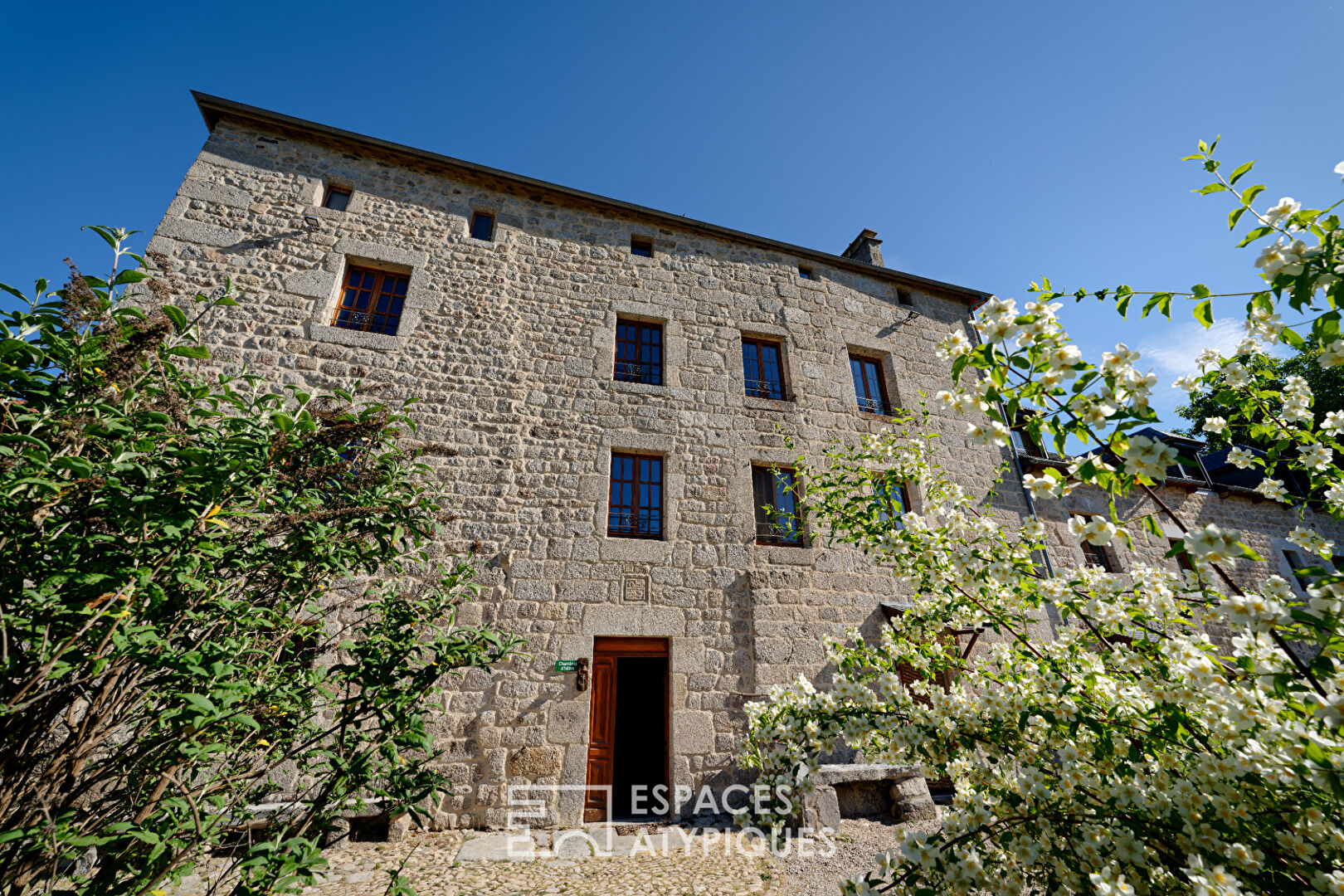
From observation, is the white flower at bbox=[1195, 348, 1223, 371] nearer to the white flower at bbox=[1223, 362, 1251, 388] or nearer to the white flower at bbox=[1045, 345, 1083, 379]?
the white flower at bbox=[1223, 362, 1251, 388]

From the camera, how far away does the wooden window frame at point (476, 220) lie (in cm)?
690

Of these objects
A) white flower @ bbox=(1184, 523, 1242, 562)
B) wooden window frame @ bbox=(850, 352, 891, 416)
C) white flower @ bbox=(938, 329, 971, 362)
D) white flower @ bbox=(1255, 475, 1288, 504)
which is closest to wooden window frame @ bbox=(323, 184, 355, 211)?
wooden window frame @ bbox=(850, 352, 891, 416)

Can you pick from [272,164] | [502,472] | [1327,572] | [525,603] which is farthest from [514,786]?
[272,164]

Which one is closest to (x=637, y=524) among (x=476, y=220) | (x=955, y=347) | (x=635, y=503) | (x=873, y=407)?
(x=635, y=503)

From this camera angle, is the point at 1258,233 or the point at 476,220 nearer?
the point at 1258,233

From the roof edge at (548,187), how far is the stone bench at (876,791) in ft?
23.7

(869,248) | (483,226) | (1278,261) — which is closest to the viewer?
(1278,261)

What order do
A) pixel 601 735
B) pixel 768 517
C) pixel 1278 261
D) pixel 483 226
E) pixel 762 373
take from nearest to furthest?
1. pixel 1278 261
2. pixel 601 735
3. pixel 768 517
4. pixel 483 226
5. pixel 762 373

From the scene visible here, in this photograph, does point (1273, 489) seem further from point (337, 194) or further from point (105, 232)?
point (337, 194)

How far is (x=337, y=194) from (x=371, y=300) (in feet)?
5.79

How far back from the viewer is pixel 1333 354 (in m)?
1.41

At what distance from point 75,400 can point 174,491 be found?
1.76 ft

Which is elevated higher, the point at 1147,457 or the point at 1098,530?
the point at 1147,457

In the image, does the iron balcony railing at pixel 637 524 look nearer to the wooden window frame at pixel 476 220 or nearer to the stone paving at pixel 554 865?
the stone paving at pixel 554 865
